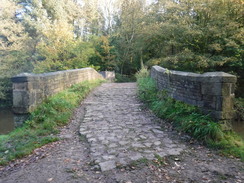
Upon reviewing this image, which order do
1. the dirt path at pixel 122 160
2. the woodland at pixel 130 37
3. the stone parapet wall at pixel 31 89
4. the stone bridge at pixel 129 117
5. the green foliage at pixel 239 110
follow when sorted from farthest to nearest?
1. the woodland at pixel 130 37
2. the green foliage at pixel 239 110
3. the stone parapet wall at pixel 31 89
4. the stone bridge at pixel 129 117
5. the dirt path at pixel 122 160

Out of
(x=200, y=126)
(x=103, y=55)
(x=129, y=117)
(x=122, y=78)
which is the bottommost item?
(x=129, y=117)

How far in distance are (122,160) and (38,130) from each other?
2363 millimetres

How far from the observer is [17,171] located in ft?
9.44

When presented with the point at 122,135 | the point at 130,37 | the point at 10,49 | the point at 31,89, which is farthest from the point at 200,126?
the point at 130,37

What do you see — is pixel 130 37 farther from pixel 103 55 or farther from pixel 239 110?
pixel 239 110

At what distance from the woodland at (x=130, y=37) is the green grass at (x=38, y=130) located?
7.93m

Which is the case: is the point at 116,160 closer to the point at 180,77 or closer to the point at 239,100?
the point at 180,77

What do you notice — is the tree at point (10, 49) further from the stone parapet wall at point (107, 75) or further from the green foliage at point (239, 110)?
the green foliage at point (239, 110)

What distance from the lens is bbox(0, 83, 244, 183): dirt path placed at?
2586 mm

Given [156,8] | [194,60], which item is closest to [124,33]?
[156,8]

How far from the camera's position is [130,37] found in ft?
67.1

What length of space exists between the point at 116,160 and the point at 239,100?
11735mm

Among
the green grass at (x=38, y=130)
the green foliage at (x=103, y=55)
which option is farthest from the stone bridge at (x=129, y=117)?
the green foliage at (x=103, y=55)

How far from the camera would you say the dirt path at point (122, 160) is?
2586 millimetres
